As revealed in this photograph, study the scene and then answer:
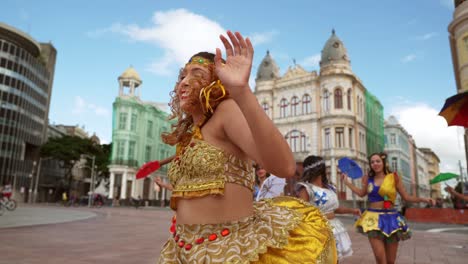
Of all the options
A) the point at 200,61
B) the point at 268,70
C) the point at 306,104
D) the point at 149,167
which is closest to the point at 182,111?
the point at 200,61

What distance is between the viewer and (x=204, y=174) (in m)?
1.54

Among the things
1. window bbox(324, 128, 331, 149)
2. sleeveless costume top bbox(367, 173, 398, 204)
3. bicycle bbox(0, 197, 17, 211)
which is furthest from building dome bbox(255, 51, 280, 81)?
sleeveless costume top bbox(367, 173, 398, 204)

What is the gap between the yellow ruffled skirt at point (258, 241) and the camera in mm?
1418

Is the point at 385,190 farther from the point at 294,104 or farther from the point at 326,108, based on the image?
the point at 294,104

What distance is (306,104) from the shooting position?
39.2 metres

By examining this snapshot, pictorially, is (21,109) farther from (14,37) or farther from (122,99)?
(122,99)

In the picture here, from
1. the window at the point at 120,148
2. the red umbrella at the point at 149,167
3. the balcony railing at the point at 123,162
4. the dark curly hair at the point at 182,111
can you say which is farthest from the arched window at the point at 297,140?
the dark curly hair at the point at 182,111

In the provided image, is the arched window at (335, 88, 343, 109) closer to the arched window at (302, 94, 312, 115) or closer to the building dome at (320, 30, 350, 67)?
the arched window at (302, 94, 312, 115)

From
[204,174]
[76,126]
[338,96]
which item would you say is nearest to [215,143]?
[204,174]

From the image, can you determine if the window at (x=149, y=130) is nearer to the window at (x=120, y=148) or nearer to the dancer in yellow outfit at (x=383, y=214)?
the window at (x=120, y=148)

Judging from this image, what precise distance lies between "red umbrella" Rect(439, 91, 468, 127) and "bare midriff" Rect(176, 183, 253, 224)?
13.6 feet

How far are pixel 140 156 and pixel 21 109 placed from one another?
18.0m

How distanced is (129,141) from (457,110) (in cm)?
4556

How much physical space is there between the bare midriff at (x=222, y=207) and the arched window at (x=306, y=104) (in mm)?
38117
